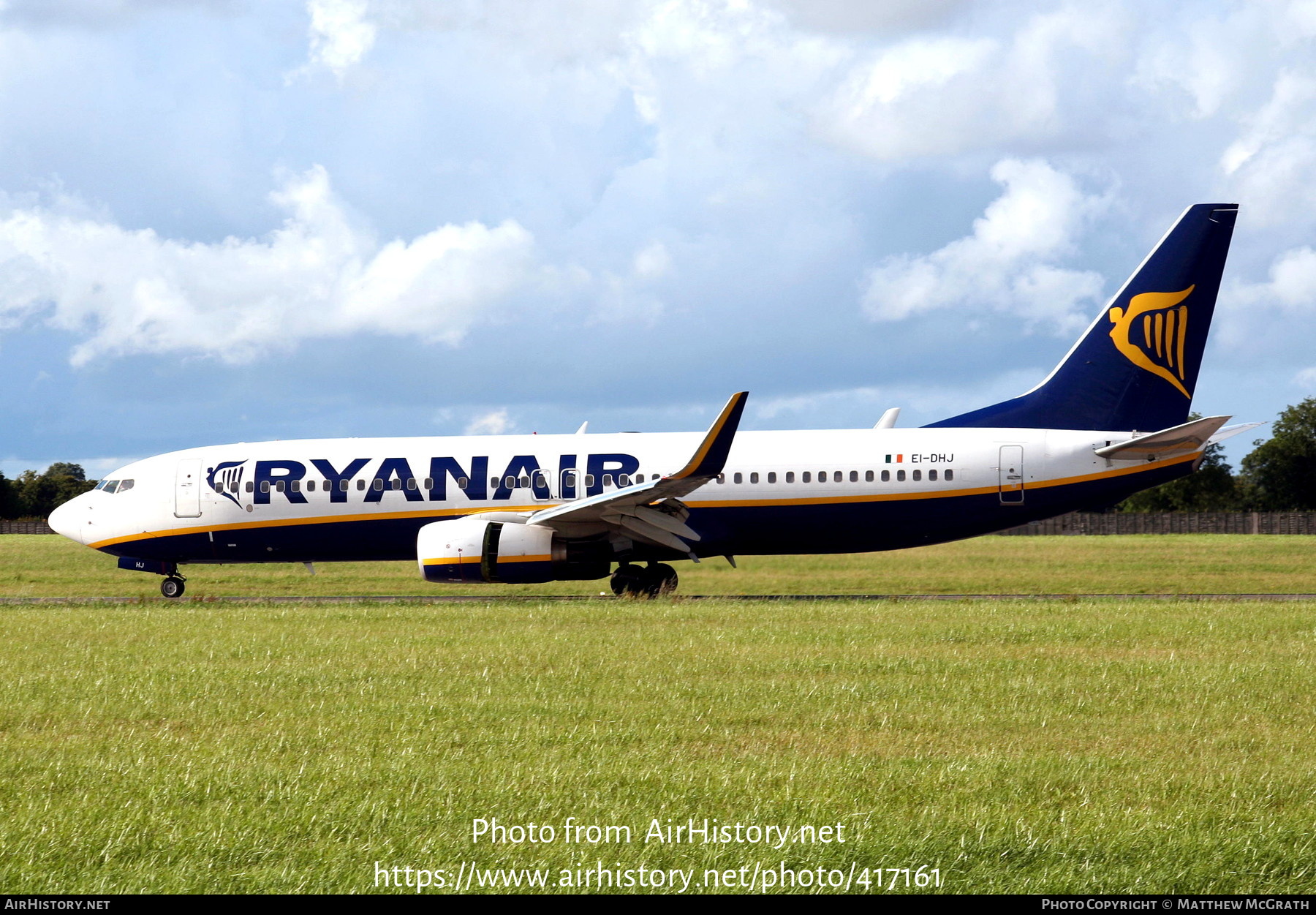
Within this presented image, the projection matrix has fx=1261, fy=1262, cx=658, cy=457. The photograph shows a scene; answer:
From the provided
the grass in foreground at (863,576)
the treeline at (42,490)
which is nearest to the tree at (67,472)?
the treeline at (42,490)

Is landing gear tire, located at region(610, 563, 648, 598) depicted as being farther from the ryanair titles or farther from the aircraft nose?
the aircraft nose

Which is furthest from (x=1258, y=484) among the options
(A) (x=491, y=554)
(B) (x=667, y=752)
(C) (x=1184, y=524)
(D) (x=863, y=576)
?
(B) (x=667, y=752)

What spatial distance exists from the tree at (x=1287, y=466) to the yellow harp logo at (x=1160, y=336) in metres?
87.4

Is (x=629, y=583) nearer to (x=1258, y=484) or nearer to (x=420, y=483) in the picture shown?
(x=420, y=483)

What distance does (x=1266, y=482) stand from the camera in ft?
349

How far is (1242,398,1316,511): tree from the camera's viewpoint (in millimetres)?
104000

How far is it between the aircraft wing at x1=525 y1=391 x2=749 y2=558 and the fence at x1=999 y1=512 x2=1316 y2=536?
4786 cm

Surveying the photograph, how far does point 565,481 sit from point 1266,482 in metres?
96.7

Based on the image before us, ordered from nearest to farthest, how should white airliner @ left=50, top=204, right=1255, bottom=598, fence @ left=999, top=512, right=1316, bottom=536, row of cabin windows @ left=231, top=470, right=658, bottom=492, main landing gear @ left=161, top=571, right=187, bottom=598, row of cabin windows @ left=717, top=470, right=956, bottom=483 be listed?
white airliner @ left=50, top=204, right=1255, bottom=598, row of cabin windows @ left=717, top=470, right=956, bottom=483, row of cabin windows @ left=231, top=470, right=658, bottom=492, main landing gear @ left=161, top=571, right=187, bottom=598, fence @ left=999, top=512, right=1316, bottom=536

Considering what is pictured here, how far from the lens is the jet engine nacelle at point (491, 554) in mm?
23359

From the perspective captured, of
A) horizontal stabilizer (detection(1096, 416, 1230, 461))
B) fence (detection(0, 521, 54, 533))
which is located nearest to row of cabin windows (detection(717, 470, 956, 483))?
horizontal stabilizer (detection(1096, 416, 1230, 461))

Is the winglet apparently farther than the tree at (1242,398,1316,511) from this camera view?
No

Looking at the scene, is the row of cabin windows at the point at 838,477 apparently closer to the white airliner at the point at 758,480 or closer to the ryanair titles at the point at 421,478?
the white airliner at the point at 758,480
